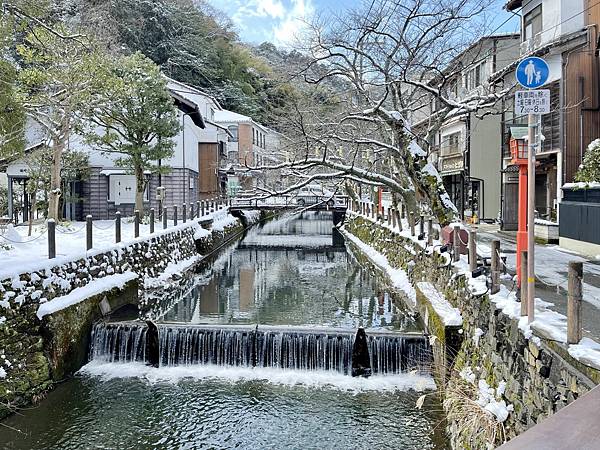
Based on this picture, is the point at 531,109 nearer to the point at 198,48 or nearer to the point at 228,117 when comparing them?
the point at 228,117

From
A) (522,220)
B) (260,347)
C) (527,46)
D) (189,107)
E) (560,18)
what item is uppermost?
(560,18)

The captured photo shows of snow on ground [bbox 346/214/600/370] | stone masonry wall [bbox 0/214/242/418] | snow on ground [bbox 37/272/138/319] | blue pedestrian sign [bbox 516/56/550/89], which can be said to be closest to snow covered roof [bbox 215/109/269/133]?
snow on ground [bbox 37/272/138/319]

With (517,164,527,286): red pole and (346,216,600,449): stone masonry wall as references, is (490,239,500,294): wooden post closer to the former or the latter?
(346,216,600,449): stone masonry wall

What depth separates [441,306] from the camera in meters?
11.0

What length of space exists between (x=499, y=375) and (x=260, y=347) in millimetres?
5905

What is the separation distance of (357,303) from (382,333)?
5526 mm

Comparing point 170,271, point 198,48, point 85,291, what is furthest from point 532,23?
point 198,48

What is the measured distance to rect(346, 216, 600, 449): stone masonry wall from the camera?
17.2 ft

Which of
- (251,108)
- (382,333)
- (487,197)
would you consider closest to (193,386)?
(382,333)

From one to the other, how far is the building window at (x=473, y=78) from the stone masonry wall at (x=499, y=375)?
20314 mm

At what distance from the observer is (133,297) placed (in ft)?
51.3

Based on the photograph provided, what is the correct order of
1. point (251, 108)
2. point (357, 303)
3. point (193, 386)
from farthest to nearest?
point (251, 108)
point (357, 303)
point (193, 386)

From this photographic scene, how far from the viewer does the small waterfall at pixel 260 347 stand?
11273 mm

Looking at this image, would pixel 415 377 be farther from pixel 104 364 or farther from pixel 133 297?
pixel 133 297
